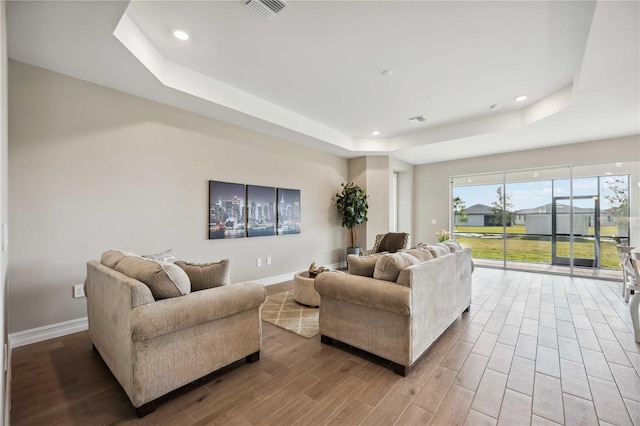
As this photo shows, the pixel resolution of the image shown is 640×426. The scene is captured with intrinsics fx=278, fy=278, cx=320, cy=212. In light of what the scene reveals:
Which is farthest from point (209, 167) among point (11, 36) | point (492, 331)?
point (492, 331)

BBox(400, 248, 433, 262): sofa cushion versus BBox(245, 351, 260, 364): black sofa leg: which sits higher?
BBox(400, 248, 433, 262): sofa cushion

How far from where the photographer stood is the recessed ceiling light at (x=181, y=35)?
2.67 metres

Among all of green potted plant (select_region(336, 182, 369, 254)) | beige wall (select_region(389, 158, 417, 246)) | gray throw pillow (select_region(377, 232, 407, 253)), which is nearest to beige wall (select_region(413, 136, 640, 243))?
beige wall (select_region(389, 158, 417, 246))

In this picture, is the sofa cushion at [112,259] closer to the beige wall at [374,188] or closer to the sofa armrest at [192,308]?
the sofa armrest at [192,308]

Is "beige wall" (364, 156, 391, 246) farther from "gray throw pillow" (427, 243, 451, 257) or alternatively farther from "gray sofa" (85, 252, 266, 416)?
"gray sofa" (85, 252, 266, 416)

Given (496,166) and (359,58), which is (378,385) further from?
(496,166)

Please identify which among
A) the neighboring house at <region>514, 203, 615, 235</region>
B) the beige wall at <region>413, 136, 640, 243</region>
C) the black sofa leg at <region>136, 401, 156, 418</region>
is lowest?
the black sofa leg at <region>136, 401, 156, 418</region>

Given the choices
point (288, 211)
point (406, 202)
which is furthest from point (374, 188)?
point (288, 211)

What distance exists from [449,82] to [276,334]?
3.74m

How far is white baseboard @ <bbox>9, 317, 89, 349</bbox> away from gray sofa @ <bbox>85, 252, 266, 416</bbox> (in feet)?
3.02

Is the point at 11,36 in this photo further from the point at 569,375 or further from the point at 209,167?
the point at 569,375

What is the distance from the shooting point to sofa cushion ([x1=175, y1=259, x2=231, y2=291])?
7.12ft

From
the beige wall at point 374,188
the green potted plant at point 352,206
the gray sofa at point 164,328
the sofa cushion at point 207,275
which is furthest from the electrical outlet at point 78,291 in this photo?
the beige wall at point 374,188

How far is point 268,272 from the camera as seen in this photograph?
4.92m
